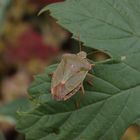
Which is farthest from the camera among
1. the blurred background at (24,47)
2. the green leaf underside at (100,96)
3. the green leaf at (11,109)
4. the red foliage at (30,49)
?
the red foliage at (30,49)

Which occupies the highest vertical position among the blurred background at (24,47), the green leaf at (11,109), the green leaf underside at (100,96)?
the green leaf underside at (100,96)

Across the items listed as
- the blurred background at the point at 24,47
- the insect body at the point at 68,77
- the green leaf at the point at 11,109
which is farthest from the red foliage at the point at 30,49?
the insect body at the point at 68,77

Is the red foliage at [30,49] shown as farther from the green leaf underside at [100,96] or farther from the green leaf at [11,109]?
the green leaf underside at [100,96]

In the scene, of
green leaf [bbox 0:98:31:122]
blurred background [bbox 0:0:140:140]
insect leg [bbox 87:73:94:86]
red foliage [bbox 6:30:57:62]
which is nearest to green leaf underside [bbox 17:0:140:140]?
insect leg [bbox 87:73:94:86]

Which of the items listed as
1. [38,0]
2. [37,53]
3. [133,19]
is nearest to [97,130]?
[133,19]

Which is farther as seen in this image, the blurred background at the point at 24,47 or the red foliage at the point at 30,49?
the red foliage at the point at 30,49

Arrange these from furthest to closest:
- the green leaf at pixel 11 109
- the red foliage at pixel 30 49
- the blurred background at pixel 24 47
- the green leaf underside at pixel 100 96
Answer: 1. the red foliage at pixel 30 49
2. the blurred background at pixel 24 47
3. the green leaf at pixel 11 109
4. the green leaf underside at pixel 100 96

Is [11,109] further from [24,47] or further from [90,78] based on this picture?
[90,78]
